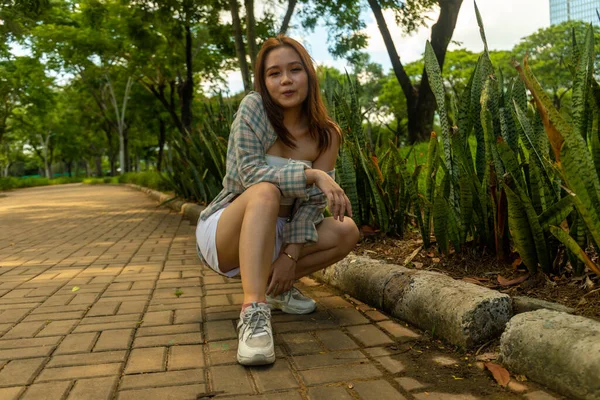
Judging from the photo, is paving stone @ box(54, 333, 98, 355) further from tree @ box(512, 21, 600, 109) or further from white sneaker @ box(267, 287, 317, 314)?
tree @ box(512, 21, 600, 109)

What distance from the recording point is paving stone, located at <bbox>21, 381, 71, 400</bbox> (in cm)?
179

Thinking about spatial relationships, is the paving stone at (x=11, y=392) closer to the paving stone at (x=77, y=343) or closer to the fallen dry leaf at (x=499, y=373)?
the paving stone at (x=77, y=343)

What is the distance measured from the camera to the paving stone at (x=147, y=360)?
2.00 m

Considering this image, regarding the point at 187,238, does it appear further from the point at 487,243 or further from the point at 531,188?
the point at 531,188

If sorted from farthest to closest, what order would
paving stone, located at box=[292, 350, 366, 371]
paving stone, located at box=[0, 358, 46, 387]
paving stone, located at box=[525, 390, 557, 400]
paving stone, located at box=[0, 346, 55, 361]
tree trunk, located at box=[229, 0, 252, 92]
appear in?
tree trunk, located at box=[229, 0, 252, 92], paving stone, located at box=[0, 346, 55, 361], paving stone, located at box=[292, 350, 366, 371], paving stone, located at box=[0, 358, 46, 387], paving stone, located at box=[525, 390, 557, 400]

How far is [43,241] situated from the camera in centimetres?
579

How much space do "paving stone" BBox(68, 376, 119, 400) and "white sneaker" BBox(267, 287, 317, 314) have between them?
954mm

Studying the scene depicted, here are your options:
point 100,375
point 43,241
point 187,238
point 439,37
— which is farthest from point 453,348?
point 439,37

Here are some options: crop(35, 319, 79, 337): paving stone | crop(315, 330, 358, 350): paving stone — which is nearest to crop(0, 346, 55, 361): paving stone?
crop(35, 319, 79, 337): paving stone

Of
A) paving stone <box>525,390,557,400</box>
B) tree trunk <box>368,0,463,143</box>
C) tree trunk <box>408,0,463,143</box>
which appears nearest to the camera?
paving stone <box>525,390,557,400</box>

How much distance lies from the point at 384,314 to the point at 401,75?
9.31m

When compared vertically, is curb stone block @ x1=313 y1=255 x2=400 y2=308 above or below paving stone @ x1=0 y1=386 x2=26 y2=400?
above

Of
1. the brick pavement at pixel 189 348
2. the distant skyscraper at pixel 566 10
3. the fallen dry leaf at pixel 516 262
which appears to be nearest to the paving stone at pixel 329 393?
the brick pavement at pixel 189 348

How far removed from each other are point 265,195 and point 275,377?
0.74m
